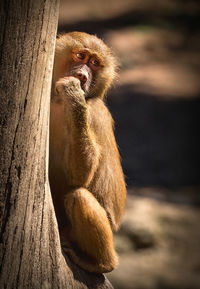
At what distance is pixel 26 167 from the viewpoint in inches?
132

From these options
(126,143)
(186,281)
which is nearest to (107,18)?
(126,143)

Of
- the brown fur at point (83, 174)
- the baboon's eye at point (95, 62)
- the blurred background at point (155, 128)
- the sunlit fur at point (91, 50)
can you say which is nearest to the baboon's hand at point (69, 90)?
the brown fur at point (83, 174)

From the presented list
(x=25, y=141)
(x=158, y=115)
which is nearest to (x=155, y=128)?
(x=158, y=115)

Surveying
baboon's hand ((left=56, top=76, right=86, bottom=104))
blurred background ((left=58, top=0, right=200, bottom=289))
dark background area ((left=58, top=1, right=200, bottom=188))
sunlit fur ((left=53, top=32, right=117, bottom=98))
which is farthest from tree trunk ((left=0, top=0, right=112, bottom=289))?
dark background area ((left=58, top=1, right=200, bottom=188))

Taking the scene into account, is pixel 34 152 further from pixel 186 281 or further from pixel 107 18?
pixel 107 18

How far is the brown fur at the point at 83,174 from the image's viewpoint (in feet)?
14.4

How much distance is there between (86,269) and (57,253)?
2.00ft

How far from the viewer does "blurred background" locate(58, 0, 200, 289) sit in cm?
967

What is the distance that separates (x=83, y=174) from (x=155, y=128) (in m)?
11.2

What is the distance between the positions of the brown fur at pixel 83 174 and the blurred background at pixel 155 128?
309 cm

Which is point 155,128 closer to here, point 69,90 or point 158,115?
point 158,115

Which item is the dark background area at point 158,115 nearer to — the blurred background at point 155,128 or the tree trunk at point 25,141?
the blurred background at point 155,128

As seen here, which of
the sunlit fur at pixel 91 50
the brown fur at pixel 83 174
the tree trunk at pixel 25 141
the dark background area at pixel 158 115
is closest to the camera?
the tree trunk at pixel 25 141

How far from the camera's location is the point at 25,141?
3.32m
